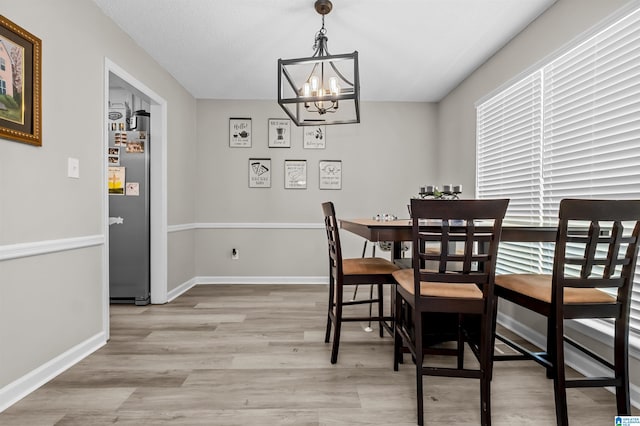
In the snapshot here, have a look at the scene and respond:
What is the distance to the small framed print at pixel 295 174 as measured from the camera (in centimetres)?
448

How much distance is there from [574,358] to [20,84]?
11.7 ft

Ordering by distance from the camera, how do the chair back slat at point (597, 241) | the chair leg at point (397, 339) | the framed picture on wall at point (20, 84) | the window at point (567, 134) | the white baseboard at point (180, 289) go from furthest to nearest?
the white baseboard at point (180, 289)
the chair leg at point (397, 339)
the window at point (567, 134)
the framed picture on wall at point (20, 84)
the chair back slat at point (597, 241)

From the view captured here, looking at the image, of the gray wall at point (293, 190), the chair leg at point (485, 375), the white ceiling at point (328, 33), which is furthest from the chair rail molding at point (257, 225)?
the chair leg at point (485, 375)

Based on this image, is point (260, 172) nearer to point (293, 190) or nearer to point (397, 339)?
point (293, 190)

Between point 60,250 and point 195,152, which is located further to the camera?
point 195,152

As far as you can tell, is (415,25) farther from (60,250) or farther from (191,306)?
(191,306)

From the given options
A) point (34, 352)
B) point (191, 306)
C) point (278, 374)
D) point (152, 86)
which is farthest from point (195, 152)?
point (278, 374)

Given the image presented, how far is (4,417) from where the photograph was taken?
158 cm

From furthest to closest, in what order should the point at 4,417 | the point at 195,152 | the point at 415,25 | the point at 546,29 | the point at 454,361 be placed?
1. the point at 195,152
2. the point at 415,25
3. the point at 546,29
4. the point at 454,361
5. the point at 4,417

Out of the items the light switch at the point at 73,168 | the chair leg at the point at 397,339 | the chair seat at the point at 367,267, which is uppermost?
the light switch at the point at 73,168

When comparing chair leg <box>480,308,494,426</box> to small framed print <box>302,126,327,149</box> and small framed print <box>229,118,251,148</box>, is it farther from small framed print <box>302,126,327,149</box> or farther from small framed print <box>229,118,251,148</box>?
small framed print <box>229,118,251,148</box>

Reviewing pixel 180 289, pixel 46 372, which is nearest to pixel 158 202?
pixel 180 289

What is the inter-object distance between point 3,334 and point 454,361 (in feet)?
8.24

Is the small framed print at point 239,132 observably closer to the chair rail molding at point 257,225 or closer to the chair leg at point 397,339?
the chair rail molding at point 257,225
